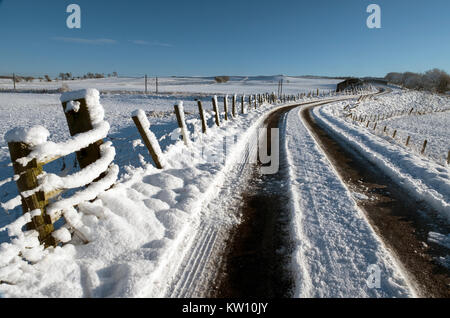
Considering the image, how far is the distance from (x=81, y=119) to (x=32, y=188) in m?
1.13

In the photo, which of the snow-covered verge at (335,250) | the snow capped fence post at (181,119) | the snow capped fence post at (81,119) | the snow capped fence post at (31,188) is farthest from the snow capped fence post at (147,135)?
the snow-covered verge at (335,250)

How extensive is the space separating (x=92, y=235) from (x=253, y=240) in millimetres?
2034

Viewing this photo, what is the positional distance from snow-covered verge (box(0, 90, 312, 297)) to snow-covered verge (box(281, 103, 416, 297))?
4.11 ft

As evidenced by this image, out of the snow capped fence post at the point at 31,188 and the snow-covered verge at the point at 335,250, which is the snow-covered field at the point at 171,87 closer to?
the snow-covered verge at the point at 335,250

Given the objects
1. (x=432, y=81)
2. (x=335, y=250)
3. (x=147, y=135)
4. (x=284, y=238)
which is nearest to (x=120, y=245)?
(x=284, y=238)

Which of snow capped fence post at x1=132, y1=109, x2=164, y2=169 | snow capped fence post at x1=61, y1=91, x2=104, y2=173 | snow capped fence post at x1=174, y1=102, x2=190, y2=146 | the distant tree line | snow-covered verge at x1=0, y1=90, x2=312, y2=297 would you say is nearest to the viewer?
snow-covered verge at x1=0, y1=90, x2=312, y2=297

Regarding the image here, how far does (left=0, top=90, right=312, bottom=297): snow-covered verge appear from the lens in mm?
2270

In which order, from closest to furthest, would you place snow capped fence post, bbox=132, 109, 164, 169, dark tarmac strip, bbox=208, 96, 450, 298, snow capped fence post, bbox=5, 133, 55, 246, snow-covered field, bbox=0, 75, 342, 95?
1. snow capped fence post, bbox=5, 133, 55, 246
2. dark tarmac strip, bbox=208, 96, 450, 298
3. snow capped fence post, bbox=132, 109, 164, 169
4. snow-covered field, bbox=0, 75, 342, 95

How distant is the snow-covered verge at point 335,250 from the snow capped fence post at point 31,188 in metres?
2.70

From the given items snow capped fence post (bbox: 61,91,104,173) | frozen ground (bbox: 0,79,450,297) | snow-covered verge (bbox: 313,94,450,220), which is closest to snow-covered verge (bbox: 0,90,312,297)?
frozen ground (bbox: 0,79,450,297)

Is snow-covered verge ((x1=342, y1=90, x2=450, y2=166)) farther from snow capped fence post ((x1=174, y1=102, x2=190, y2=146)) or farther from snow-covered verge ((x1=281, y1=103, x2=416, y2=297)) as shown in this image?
snow capped fence post ((x1=174, y1=102, x2=190, y2=146))

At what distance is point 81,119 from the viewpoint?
3232mm

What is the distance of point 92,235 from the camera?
2.89 meters

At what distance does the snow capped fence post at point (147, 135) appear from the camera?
178 inches
